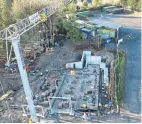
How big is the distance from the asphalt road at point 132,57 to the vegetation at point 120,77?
342 millimetres

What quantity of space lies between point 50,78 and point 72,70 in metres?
2.27

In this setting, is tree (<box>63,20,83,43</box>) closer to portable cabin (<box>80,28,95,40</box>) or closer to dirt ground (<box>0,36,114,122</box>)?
dirt ground (<box>0,36,114,122</box>)

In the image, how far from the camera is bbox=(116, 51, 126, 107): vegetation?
1831 cm

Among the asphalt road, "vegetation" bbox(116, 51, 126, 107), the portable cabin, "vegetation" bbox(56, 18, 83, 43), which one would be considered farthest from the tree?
"vegetation" bbox(116, 51, 126, 107)

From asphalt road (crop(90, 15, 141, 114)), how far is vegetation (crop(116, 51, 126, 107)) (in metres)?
0.34

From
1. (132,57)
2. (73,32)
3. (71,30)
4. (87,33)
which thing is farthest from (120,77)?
(87,33)

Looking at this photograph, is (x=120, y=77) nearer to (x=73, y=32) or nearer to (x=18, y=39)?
(x=73, y=32)

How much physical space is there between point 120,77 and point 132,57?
4922 mm

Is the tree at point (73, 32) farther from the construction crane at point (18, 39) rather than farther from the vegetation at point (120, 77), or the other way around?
the construction crane at point (18, 39)

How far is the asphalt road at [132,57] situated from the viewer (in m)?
18.2

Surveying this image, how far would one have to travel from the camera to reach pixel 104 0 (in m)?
44.1

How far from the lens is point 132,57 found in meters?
24.8

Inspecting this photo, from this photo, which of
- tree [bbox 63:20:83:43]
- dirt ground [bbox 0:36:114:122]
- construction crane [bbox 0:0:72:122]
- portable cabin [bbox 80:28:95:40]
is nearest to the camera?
construction crane [bbox 0:0:72:122]

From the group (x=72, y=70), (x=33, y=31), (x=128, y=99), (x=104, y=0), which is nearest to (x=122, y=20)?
(x=104, y=0)
